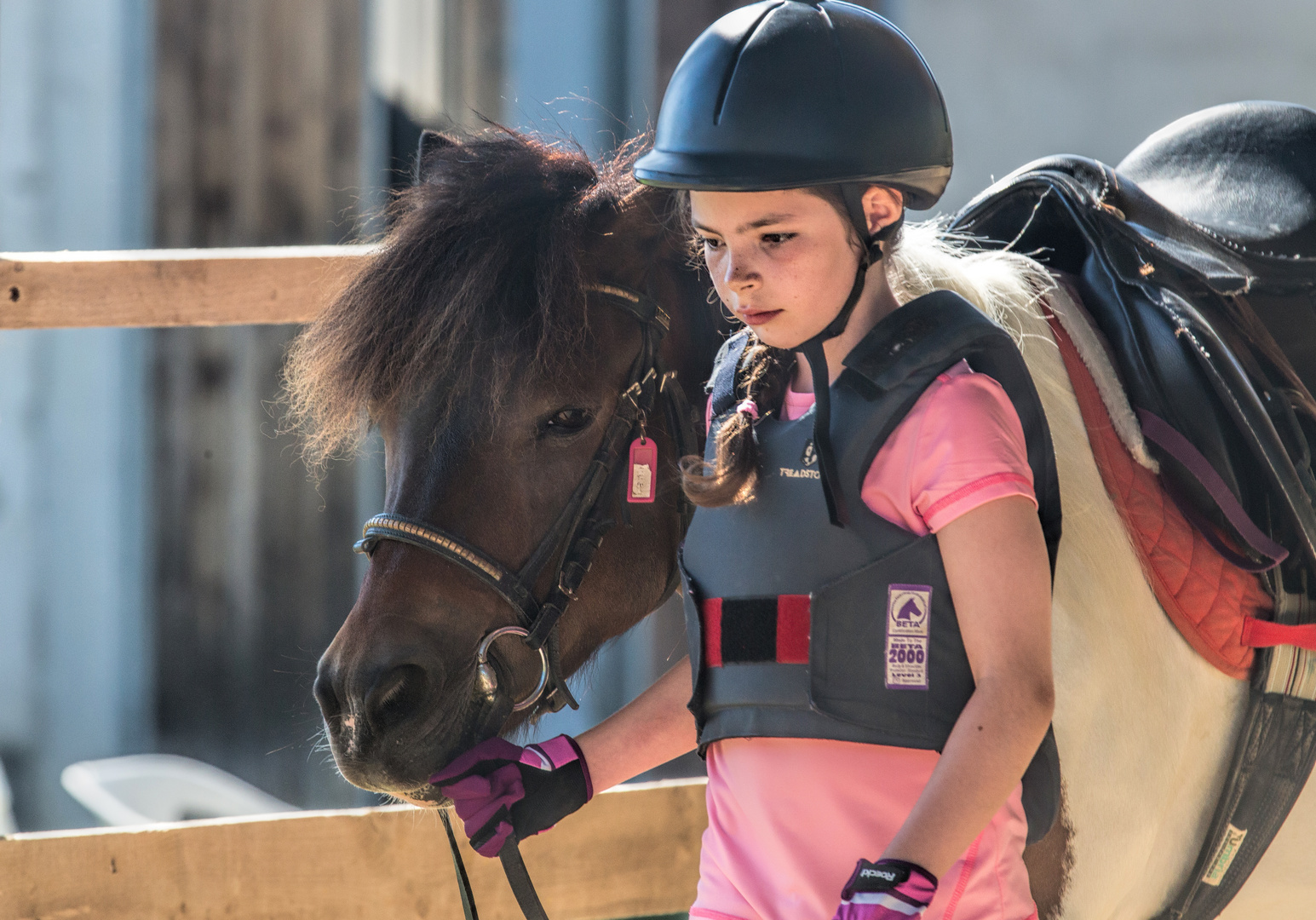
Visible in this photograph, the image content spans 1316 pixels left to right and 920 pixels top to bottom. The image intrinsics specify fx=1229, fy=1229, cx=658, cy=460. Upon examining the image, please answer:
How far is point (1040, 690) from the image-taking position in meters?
0.96

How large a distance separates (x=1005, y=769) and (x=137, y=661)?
347 cm

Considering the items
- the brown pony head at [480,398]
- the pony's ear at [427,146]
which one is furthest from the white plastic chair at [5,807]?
the pony's ear at [427,146]

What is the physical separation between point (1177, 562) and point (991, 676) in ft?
2.28

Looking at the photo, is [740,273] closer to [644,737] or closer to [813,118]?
[813,118]

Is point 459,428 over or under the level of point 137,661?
over

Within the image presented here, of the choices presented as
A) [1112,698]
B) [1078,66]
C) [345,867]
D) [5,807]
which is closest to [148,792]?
[5,807]

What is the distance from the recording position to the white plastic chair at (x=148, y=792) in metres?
3.49

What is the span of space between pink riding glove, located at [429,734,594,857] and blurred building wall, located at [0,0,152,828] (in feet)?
9.61

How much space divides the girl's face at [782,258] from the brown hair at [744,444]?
0.01 meters

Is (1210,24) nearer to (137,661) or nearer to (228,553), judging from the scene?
(228,553)

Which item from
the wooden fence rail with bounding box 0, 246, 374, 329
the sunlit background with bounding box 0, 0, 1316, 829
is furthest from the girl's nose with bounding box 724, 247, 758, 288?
the sunlit background with bounding box 0, 0, 1316, 829

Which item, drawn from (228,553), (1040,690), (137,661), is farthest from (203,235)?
(1040,690)

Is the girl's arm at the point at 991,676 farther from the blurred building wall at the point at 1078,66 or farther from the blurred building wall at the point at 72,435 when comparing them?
the blurred building wall at the point at 1078,66

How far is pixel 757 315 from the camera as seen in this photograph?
1123 millimetres
